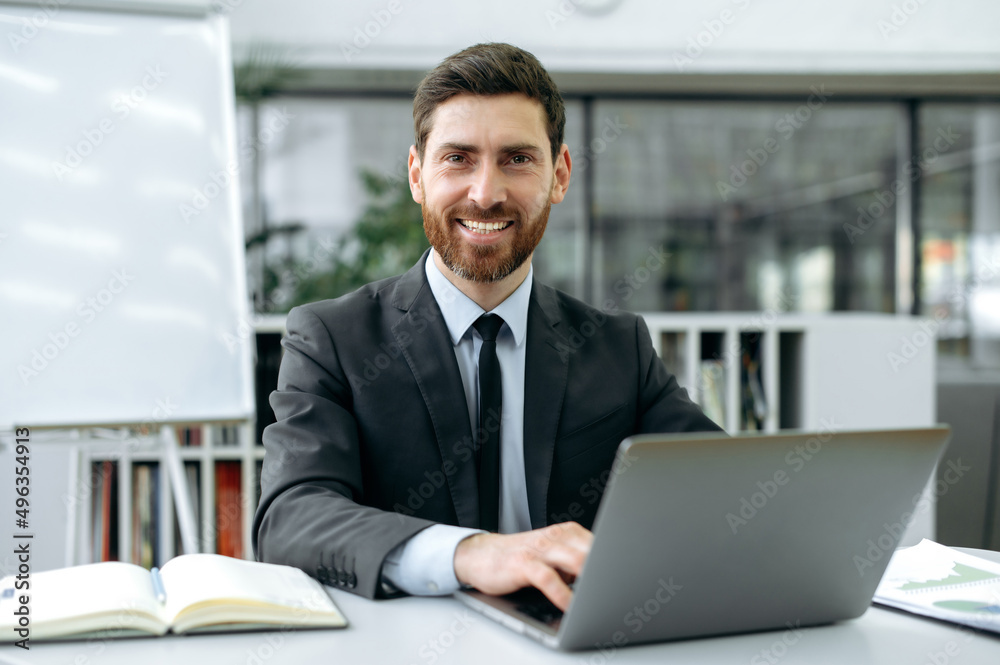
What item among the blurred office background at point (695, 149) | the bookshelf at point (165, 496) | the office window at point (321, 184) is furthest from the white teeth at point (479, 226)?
the office window at point (321, 184)

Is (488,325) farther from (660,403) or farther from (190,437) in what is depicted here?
(190,437)

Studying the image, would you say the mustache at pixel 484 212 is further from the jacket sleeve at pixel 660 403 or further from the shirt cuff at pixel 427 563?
the shirt cuff at pixel 427 563

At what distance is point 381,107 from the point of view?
4055 millimetres

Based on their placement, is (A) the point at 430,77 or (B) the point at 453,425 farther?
(A) the point at 430,77

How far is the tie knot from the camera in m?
1.44

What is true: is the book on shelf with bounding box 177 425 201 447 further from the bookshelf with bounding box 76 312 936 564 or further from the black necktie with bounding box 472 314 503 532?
the black necktie with bounding box 472 314 503 532

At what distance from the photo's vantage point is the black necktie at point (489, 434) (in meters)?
1.34

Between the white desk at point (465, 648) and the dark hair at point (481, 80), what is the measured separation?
0.91 meters

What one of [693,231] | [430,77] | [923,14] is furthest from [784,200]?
[430,77]

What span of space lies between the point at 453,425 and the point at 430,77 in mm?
608

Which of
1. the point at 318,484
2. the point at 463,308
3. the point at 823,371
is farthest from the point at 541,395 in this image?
the point at 823,371

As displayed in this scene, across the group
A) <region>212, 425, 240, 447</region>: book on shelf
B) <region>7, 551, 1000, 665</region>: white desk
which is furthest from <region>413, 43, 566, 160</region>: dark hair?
<region>212, 425, 240, 447</region>: book on shelf

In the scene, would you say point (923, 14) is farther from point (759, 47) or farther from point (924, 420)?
point (924, 420)

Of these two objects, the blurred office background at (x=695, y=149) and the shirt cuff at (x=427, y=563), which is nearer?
the shirt cuff at (x=427, y=563)
